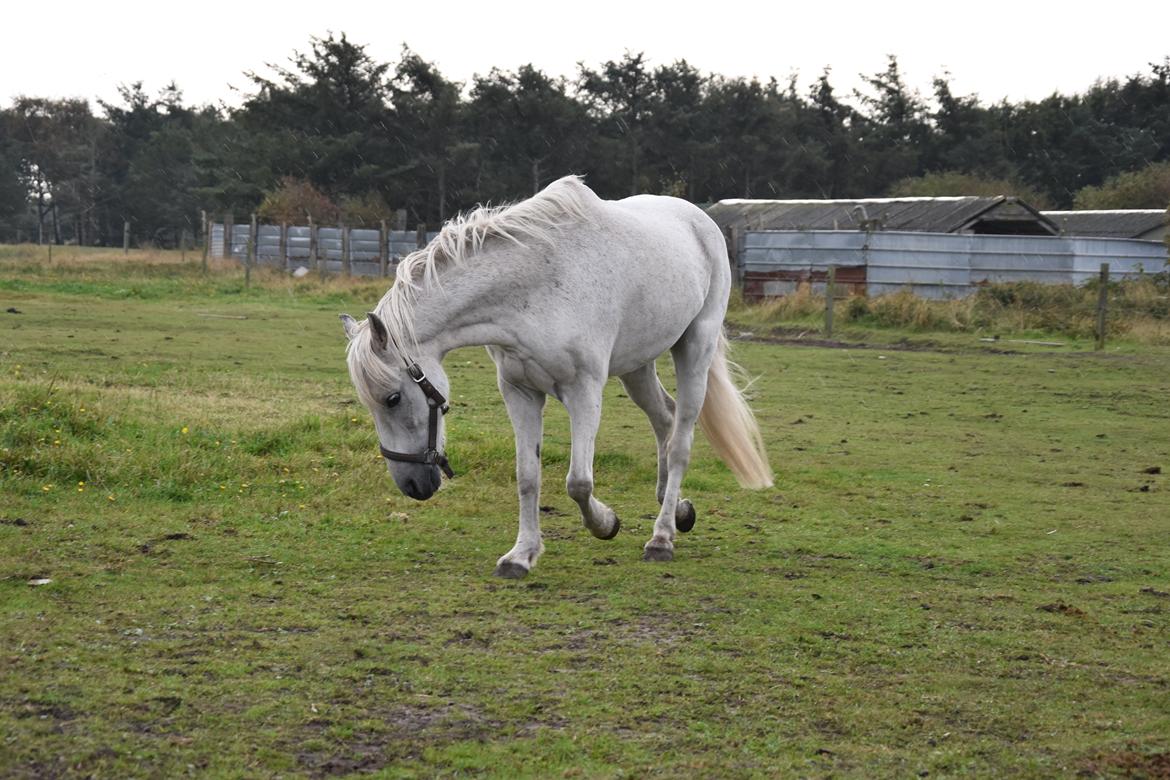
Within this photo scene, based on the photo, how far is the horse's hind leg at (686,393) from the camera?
6.62 meters

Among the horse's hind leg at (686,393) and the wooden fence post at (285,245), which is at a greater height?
the wooden fence post at (285,245)

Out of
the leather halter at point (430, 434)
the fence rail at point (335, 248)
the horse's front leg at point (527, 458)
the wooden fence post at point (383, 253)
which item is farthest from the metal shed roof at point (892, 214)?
the leather halter at point (430, 434)

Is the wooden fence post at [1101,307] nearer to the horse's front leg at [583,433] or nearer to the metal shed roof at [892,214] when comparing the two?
the metal shed roof at [892,214]

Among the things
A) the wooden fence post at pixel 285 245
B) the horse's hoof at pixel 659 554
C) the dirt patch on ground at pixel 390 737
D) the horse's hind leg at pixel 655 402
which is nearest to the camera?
the dirt patch on ground at pixel 390 737

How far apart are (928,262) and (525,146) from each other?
2624 centimetres

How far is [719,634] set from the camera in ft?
15.8

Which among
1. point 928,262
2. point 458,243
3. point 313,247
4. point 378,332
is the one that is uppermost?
point 313,247

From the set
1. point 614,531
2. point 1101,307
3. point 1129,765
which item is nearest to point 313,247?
point 1101,307

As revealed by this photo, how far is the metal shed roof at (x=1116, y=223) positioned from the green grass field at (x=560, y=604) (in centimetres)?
2695

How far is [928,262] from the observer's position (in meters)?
28.1

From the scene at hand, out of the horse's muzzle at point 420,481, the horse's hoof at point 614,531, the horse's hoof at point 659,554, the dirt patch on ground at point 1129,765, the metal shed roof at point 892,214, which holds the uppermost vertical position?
the metal shed roof at point 892,214

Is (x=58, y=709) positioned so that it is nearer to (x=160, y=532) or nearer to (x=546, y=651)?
(x=546, y=651)

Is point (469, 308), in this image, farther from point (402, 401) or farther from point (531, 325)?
point (402, 401)

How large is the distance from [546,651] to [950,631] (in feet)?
5.41
